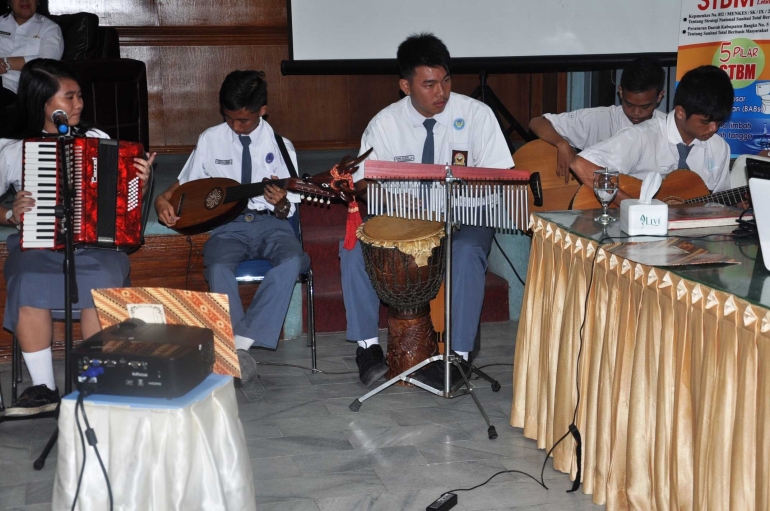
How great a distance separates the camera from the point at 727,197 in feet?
12.1

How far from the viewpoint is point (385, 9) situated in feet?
18.7

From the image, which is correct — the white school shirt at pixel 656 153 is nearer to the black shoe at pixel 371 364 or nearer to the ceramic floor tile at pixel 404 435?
the black shoe at pixel 371 364

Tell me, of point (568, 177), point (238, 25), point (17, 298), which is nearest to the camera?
point (17, 298)

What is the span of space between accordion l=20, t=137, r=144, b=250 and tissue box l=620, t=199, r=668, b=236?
6.20 feet

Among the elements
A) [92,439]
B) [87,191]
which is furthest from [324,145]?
[92,439]

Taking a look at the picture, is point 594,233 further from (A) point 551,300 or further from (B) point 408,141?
(B) point 408,141

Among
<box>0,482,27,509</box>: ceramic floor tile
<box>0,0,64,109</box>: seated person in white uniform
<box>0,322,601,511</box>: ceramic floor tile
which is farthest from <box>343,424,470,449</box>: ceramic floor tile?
<box>0,0,64,109</box>: seated person in white uniform

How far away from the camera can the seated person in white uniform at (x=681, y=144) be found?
3.75 metres

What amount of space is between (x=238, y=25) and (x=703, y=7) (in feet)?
12.0

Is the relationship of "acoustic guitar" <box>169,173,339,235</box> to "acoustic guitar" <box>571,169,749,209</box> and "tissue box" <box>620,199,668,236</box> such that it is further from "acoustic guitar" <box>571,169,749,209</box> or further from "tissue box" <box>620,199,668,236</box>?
"tissue box" <box>620,199,668,236</box>

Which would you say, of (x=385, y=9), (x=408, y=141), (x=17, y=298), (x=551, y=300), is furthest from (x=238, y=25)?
(x=551, y=300)

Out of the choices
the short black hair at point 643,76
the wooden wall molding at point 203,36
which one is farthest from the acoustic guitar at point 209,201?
the wooden wall molding at point 203,36

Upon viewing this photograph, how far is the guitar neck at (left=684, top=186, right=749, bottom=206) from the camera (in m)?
3.66

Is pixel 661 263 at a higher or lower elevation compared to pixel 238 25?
lower
